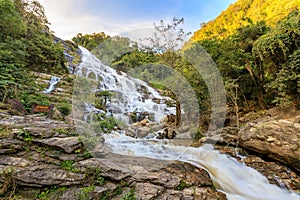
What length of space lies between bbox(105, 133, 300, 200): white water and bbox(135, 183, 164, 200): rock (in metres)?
1.43

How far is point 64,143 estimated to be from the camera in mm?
3609

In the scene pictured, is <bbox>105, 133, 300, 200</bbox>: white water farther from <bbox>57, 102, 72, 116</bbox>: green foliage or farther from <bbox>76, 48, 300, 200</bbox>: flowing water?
<bbox>57, 102, 72, 116</bbox>: green foliage

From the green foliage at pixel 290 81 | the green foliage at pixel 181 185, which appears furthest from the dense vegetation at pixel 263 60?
the green foliage at pixel 181 185

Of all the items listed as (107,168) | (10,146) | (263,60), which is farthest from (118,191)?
(263,60)

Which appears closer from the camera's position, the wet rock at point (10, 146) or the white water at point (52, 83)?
the wet rock at point (10, 146)

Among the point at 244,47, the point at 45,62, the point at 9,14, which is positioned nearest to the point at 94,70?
the point at 45,62

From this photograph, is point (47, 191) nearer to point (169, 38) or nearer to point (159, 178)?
point (159, 178)

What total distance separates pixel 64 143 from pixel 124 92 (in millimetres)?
11192

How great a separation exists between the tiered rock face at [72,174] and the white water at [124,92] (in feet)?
22.9

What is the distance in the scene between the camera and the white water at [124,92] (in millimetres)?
12078

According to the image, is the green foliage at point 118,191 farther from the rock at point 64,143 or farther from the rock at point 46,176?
the rock at point 64,143

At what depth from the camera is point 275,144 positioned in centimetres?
444

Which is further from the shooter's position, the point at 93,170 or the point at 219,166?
the point at 219,166

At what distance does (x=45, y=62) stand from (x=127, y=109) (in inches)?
219
